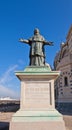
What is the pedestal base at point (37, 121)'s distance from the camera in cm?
801

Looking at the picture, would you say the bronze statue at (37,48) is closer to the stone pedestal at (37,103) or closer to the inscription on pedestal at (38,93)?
the stone pedestal at (37,103)

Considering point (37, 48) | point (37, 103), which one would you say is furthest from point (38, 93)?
point (37, 48)

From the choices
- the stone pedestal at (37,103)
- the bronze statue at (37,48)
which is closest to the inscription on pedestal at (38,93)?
the stone pedestal at (37,103)

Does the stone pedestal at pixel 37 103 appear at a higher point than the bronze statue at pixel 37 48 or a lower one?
lower

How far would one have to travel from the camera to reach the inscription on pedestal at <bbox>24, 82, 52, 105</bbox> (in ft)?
28.1

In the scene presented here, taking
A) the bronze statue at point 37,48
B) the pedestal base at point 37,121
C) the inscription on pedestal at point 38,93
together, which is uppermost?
the bronze statue at point 37,48

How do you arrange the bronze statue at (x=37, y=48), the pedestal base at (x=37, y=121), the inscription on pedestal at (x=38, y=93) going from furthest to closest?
the bronze statue at (x=37, y=48), the inscription on pedestal at (x=38, y=93), the pedestal base at (x=37, y=121)

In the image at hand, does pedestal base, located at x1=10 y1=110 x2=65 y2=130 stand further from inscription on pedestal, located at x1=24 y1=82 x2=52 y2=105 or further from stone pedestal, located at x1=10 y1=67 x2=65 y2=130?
inscription on pedestal, located at x1=24 y1=82 x2=52 y2=105

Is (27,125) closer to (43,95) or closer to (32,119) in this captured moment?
(32,119)

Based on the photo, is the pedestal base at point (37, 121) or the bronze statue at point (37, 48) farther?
the bronze statue at point (37, 48)

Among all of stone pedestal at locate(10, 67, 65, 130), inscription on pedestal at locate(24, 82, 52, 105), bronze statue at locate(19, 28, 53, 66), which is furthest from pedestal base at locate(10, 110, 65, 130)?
bronze statue at locate(19, 28, 53, 66)

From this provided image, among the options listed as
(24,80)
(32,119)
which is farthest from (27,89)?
(32,119)

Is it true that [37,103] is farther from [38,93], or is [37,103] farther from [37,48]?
[37,48]

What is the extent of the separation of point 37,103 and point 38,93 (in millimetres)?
462
